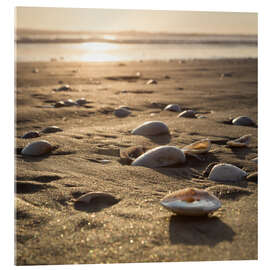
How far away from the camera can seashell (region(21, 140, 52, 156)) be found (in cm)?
275

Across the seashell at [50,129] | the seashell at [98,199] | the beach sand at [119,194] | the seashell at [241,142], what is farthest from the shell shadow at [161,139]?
the seashell at [98,199]

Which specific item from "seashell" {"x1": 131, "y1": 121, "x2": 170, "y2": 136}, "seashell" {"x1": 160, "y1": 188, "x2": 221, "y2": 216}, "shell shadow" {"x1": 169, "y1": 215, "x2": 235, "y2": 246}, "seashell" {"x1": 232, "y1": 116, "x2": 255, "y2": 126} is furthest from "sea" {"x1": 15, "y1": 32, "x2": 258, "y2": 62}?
"shell shadow" {"x1": 169, "y1": 215, "x2": 235, "y2": 246}

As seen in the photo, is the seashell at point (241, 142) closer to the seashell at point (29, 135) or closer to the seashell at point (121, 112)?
the seashell at point (121, 112)

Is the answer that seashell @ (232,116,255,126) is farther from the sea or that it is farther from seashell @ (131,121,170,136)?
seashell @ (131,121,170,136)

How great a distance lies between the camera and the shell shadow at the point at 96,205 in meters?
1.95

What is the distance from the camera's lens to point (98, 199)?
2045 millimetres

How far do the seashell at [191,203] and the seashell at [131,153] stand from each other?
88 centimetres

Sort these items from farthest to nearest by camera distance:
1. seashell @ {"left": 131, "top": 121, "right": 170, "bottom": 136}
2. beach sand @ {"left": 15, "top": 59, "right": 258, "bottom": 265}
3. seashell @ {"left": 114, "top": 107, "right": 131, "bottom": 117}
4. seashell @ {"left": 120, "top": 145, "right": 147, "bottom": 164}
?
seashell @ {"left": 114, "top": 107, "right": 131, "bottom": 117}
seashell @ {"left": 131, "top": 121, "right": 170, "bottom": 136}
seashell @ {"left": 120, "top": 145, "right": 147, "bottom": 164}
beach sand @ {"left": 15, "top": 59, "right": 258, "bottom": 265}

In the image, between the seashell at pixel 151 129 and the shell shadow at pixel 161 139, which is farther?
the seashell at pixel 151 129

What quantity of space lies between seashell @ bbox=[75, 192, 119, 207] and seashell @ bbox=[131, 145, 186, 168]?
1.78 feet

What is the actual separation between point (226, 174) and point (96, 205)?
91 cm

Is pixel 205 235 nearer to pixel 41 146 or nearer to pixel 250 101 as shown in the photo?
pixel 41 146

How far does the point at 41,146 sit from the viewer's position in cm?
277
